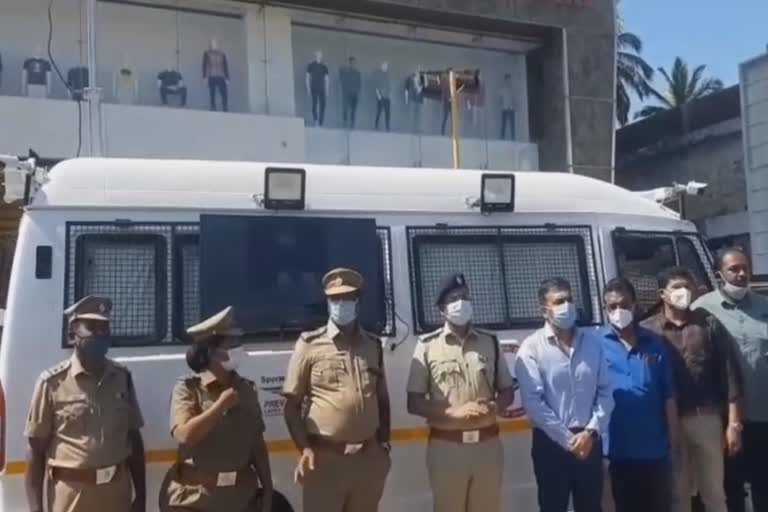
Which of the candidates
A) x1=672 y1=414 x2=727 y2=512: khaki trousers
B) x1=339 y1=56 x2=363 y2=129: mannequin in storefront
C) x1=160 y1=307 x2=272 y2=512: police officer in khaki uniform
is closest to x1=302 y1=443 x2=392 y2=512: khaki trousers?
x1=160 y1=307 x2=272 y2=512: police officer in khaki uniform

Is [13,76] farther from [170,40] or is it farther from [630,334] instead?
[630,334]

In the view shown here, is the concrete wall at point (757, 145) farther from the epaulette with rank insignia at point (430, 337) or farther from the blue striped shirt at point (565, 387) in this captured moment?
the epaulette with rank insignia at point (430, 337)

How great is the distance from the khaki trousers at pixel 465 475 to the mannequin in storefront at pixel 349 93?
585 inches

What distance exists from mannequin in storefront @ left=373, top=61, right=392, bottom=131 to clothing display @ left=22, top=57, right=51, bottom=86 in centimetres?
659

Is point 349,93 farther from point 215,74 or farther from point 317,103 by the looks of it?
point 215,74

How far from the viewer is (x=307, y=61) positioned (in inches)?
775

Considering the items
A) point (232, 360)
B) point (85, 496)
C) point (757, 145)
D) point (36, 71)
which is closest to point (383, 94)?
point (36, 71)

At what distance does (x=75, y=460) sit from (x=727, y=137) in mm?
23129

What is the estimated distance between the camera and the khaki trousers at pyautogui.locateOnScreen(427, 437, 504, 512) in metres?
5.24

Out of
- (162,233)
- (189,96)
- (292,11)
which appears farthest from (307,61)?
(162,233)

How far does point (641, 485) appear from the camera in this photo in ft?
18.3

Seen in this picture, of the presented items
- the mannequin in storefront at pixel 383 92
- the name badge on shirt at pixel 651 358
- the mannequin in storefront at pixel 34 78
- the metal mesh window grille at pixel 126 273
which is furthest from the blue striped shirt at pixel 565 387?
the mannequin in storefront at pixel 383 92

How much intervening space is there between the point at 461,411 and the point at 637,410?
1.05m

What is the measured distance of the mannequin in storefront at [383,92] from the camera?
20.1m
